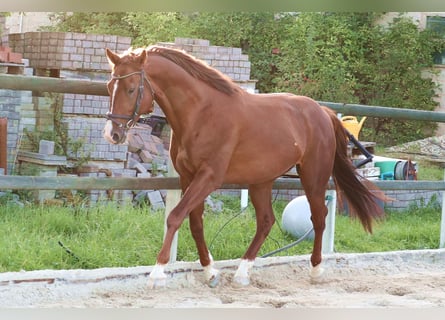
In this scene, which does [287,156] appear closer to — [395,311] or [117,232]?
[395,311]

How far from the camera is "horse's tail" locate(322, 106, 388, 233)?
3.77 metres

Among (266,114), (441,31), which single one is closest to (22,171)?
(266,114)

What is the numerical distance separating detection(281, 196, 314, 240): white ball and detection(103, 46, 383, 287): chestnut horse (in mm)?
826

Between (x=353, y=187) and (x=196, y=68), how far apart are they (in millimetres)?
1174

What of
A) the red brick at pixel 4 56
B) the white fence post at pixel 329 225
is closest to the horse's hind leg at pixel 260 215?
the white fence post at pixel 329 225

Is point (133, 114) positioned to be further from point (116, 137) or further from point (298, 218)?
point (298, 218)

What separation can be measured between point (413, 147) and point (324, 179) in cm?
444

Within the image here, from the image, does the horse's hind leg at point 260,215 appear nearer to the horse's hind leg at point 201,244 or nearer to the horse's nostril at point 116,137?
the horse's hind leg at point 201,244

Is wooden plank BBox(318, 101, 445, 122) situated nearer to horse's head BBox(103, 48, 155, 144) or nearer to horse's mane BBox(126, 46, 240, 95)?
horse's mane BBox(126, 46, 240, 95)

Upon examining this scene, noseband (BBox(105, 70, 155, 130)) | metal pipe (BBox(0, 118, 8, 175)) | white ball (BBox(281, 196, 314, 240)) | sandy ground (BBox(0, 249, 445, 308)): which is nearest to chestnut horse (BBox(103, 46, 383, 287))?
noseband (BBox(105, 70, 155, 130))

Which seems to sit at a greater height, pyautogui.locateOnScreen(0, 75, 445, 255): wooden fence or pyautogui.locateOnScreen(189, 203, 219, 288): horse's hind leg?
pyautogui.locateOnScreen(0, 75, 445, 255): wooden fence

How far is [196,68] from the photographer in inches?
122

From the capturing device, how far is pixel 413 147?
777 centimetres

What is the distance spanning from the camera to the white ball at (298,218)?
4496mm
